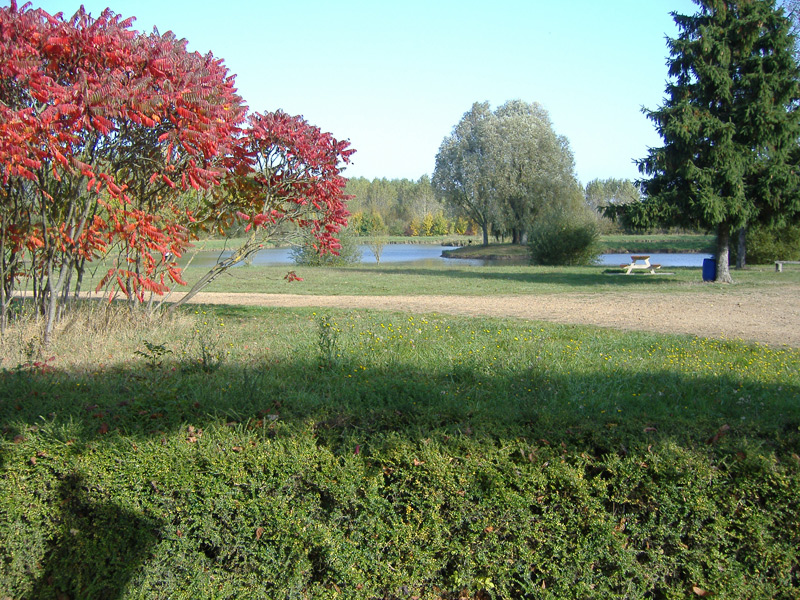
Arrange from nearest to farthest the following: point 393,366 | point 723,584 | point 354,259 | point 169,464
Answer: point 723,584 < point 169,464 < point 393,366 < point 354,259

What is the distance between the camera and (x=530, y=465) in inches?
123

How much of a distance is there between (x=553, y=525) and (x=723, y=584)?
83 cm

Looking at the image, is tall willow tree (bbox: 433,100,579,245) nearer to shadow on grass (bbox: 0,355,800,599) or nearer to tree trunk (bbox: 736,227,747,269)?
tree trunk (bbox: 736,227,747,269)

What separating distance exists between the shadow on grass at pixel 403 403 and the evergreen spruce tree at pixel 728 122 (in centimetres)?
1564

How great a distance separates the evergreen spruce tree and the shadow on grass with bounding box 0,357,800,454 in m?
15.6

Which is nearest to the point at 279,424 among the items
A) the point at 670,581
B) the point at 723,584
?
the point at 670,581

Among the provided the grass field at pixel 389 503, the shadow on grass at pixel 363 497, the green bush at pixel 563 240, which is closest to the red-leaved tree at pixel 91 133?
the grass field at pixel 389 503

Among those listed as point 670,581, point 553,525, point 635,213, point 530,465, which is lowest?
point 670,581

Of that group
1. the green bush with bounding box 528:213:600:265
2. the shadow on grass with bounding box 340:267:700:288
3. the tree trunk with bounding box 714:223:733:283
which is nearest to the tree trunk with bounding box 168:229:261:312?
the shadow on grass with bounding box 340:267:700:288

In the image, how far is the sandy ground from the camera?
10.7m

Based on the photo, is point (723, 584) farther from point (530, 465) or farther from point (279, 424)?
point (279, 424)

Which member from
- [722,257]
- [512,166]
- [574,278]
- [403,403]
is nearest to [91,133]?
[403,403]

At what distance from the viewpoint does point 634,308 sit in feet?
45.0

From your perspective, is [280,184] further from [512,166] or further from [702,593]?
[512,166]
